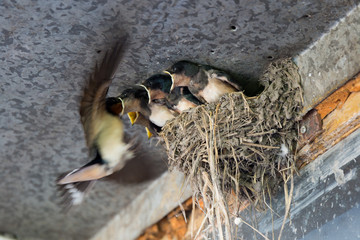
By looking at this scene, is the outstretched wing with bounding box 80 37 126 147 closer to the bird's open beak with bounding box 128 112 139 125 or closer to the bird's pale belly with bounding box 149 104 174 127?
the bird's open beak with bounding box 128 112 139 125

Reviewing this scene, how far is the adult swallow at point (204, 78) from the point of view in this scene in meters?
3.07

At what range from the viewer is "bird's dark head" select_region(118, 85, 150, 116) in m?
3.17

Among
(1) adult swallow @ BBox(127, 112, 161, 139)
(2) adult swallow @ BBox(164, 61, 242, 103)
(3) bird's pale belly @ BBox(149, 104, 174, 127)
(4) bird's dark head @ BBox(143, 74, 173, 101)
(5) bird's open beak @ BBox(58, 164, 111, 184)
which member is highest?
(2) adult swallow @ BBox(164, 61, 242, 103)

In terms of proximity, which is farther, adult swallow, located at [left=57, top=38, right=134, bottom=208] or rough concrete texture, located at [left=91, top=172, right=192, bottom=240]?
rough concrete texture, located at [left=91, top=172, right=192, bottom=240]

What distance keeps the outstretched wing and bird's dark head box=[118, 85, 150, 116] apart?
0.12 m

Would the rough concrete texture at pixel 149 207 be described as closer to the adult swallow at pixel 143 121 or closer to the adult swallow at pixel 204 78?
the adult swallow at pixel 143 121

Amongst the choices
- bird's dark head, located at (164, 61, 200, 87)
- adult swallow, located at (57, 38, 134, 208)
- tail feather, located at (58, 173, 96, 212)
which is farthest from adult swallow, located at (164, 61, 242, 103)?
tail feather, located at (58, 173, 96, 212)

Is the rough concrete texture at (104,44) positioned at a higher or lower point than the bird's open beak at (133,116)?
higher

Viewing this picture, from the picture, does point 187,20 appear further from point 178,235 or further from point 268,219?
point 178,235

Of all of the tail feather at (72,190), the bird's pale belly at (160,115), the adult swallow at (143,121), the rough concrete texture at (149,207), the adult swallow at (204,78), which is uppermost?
the adult swallow at (204,78)

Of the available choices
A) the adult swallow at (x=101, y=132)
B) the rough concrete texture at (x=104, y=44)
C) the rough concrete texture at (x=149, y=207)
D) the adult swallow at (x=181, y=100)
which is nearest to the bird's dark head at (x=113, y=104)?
the adult swallow at (x=101, y=132)

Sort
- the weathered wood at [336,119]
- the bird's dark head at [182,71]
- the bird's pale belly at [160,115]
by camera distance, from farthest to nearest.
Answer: the bird's pale belly at [160,115]
the bird's dark head at [182,71]
the weathered wood at [336,119]

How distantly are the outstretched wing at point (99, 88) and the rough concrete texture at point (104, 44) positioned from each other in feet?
0.20

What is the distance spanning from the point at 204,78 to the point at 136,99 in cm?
37
